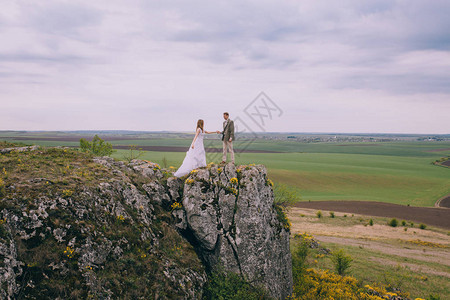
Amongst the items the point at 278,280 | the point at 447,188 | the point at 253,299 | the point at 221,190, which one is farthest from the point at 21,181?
the point at 447,188

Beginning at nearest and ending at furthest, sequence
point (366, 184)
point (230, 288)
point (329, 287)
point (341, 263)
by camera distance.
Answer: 1. point (230, 288)
2. point (329, 287)
3. point (341, 263)
4. point (366, 184)

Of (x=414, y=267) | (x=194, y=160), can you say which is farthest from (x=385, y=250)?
(x=194, y=160)

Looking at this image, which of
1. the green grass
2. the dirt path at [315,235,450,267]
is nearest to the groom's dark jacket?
the green grass

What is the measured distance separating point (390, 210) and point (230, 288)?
58.7 metres

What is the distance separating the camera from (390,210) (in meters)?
58.4

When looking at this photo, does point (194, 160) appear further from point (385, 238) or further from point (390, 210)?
point (390, 210)

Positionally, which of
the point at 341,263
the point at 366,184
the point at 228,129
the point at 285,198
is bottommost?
the point at 366,184

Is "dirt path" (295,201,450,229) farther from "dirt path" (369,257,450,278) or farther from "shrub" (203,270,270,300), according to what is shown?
"shrub" (203,270,270,300)

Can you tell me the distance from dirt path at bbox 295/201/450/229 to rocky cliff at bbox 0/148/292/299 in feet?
153

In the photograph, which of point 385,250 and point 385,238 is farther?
point 385,238

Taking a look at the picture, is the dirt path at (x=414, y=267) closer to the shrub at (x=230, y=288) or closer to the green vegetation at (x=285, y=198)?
the green vegetation at (x=285, y=198)

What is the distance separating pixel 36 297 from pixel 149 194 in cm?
798

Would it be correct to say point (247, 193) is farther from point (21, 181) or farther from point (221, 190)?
point (21, 181)

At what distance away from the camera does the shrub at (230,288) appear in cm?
1445
